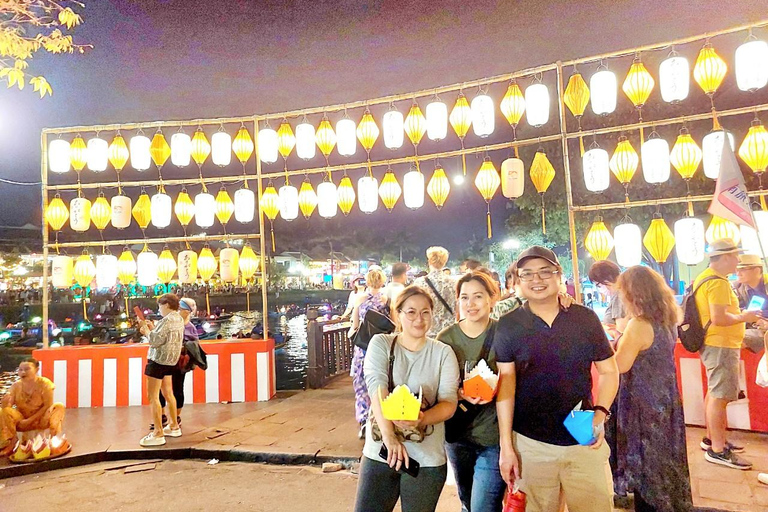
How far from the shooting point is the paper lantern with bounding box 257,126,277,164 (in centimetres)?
845

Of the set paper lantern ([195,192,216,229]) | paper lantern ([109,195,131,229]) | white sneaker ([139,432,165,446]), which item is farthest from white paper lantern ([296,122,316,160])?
white sneaker ([139,432,165,446])

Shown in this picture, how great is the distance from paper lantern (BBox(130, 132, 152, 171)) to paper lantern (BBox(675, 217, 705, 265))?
8.77 m

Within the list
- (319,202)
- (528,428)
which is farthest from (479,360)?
(319,202)

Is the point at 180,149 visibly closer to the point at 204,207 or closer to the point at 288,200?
the point at 204,207

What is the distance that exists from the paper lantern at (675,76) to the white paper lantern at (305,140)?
17.7 ft

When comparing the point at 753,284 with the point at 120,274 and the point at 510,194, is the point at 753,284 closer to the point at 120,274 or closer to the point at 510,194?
the point at 510,194

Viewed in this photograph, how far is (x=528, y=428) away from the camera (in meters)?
2.46

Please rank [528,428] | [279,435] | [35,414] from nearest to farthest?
1. [528,428]
2. [35,414]
3. [279,435]

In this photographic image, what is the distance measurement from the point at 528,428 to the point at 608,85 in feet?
19.3

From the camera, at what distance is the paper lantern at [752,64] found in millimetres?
5656

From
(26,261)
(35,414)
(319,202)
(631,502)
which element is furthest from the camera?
(26,261)

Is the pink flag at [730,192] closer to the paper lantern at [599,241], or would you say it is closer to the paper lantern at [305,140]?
the paper lantern at [599,241]

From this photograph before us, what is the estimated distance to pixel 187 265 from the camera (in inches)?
348

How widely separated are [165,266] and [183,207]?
1198 millimetres
